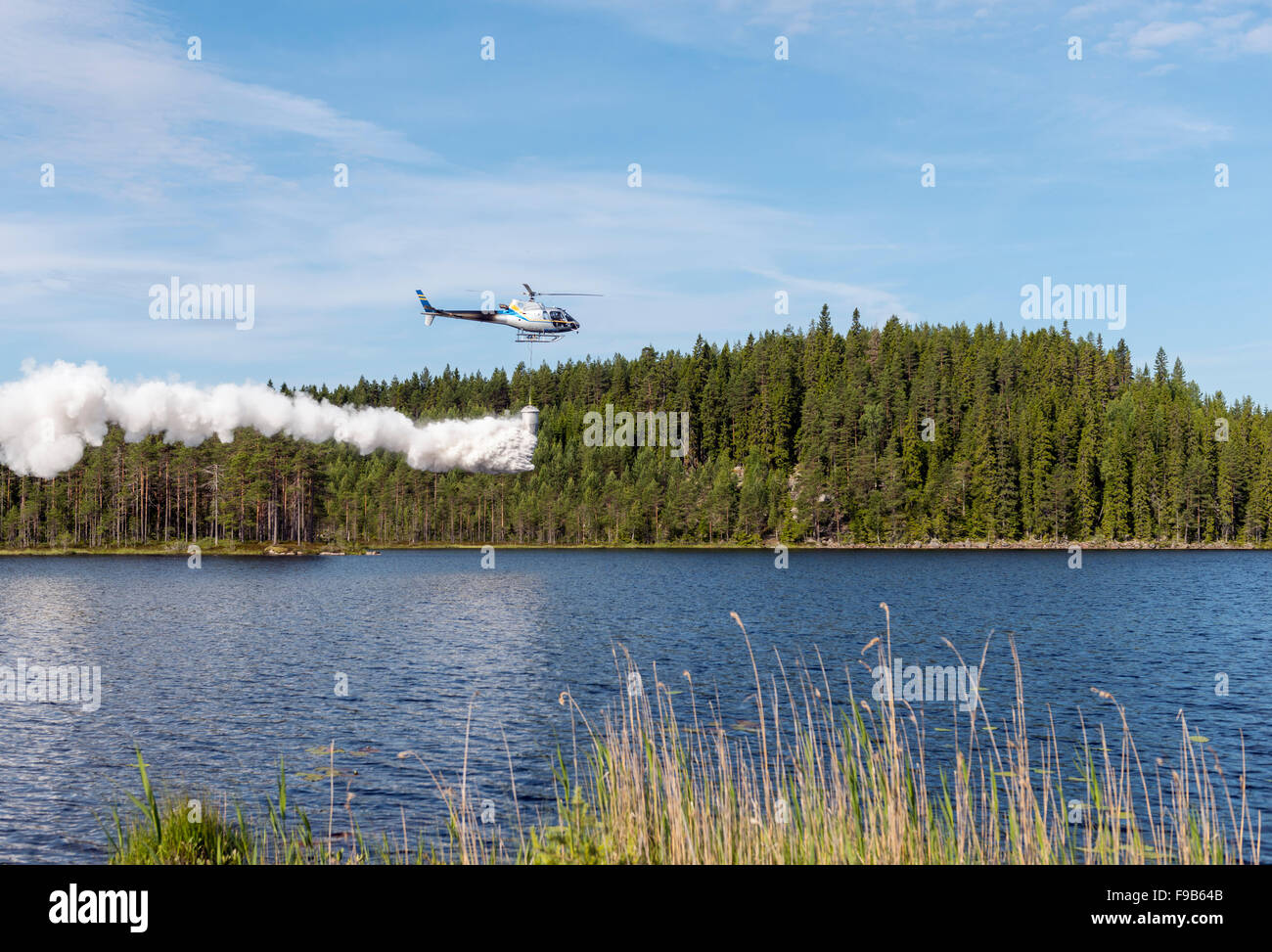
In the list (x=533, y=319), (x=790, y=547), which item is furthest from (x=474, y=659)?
(x=790, y=547)

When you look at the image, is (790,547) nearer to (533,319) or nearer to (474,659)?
(533,319)

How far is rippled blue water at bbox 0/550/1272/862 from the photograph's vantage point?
28.0 metres

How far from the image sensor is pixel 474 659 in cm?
5078

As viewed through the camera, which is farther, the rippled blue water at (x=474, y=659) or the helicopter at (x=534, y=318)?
the helicopter at (x=534, y=318)

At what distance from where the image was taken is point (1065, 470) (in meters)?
189

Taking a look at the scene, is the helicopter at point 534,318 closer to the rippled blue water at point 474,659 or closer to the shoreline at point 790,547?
the rippled blue water at point 474,659

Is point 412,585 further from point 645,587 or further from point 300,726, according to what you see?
point 300,726

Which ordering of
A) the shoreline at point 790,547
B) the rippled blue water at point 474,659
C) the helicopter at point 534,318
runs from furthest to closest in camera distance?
the shoreline at point 790,547 < the helicopter at point 534,318 < the rippled blue water at point 474,659

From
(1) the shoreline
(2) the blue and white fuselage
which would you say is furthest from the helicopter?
(1) the shoreline

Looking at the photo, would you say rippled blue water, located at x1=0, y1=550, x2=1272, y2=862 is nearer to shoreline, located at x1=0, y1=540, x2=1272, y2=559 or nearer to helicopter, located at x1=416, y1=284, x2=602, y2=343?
helicopter, located at x1=416, y1=284, x2=602, y2=343

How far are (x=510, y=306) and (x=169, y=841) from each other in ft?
282

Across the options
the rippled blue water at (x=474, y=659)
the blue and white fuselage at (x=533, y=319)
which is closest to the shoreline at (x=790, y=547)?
A: the rippled blue water at (x=474, y=659)

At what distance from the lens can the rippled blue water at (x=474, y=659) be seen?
28.0 meters
